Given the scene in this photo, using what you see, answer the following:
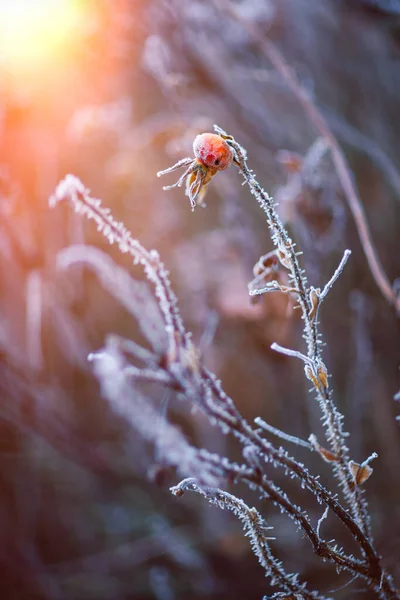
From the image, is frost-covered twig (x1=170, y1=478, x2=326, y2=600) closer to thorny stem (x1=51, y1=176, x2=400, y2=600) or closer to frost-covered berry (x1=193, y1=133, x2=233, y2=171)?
thorny stem (x1=51, y1=176, x2=400, y2=600)

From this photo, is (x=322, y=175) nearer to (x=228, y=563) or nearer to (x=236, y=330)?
(x=236, y=330)

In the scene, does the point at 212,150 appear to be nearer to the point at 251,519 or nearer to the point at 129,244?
the point at 129,244

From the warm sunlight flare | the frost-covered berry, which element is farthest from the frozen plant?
the warm sunlight flare

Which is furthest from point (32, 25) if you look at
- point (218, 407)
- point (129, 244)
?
point (218, 407)

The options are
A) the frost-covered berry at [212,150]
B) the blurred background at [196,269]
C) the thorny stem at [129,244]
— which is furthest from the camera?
the blurred background at [196,269]

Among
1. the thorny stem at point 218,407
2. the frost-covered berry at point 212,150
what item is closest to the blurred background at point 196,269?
the thorny stem at point 218,407

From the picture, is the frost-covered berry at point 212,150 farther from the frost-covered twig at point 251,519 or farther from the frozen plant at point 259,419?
the frost-covered twig at point 251,519
